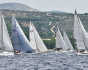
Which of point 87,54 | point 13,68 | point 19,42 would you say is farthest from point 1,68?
point 87,54

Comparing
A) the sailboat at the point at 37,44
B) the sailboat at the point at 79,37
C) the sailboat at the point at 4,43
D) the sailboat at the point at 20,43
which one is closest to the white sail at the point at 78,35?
the sailboat at the point at 79,37

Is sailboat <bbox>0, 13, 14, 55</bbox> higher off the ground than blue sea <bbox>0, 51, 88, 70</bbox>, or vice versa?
→ sailboat <bbox>0, 13, 14, 55</bbox>

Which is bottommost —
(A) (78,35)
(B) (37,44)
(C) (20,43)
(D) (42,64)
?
(D) (42,64)

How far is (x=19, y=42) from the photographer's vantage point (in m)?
105

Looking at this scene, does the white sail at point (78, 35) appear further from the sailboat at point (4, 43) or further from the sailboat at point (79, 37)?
the sailboat at point (4, 43)

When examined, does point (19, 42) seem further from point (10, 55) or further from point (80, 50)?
point (80, 50)

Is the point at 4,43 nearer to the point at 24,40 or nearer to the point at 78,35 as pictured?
the point at 24,40

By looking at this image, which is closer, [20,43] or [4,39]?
[20,43]

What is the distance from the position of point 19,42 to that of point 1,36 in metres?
4.91

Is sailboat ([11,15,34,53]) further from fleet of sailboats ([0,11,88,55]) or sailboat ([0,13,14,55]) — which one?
sailboat ([0,13,14,55])

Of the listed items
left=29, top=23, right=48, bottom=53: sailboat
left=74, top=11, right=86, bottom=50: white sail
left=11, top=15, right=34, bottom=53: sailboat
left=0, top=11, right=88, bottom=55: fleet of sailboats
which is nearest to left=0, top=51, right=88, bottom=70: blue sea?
left=11, top=15, right=34, bottom=53: sailboat

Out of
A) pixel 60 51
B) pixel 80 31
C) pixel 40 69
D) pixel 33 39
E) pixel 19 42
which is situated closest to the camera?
pixel 40 69

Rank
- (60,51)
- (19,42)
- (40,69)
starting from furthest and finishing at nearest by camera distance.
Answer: (60,51) → (19,42) → (40,69)

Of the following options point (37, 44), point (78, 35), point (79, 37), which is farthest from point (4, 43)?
point (79, 37)
